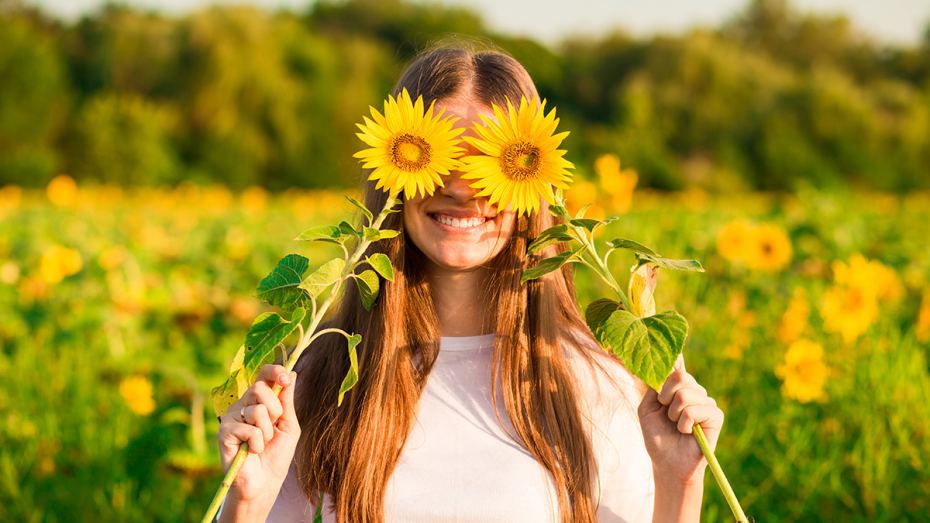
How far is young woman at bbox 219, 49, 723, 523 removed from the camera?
1.22m

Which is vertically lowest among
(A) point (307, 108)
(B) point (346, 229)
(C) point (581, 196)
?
(A) point (307, 108)

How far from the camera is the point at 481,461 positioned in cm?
124

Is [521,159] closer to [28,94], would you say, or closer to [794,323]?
[794,323]

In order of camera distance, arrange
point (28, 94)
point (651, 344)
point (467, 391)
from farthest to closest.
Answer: point (28, 94) → point (467, 391) → point (651, 344)

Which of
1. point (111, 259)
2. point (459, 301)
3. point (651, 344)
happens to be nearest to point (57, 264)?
point (111, 259)

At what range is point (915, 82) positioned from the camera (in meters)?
22.8

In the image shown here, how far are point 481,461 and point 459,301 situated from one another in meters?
0.32

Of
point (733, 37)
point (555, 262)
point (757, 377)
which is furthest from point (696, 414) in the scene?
point (733, 37)

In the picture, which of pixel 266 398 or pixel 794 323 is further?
pixel 794 323

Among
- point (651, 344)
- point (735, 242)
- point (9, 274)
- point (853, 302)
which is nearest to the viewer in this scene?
point (651, 344)

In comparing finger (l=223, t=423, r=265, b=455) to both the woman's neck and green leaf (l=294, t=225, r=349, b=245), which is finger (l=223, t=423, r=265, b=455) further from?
the woman's neck

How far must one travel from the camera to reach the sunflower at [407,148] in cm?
99

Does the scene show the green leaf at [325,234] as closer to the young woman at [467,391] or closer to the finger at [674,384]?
the young woman at [467,391]

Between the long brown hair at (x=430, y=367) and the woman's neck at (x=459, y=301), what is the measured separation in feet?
0.10
